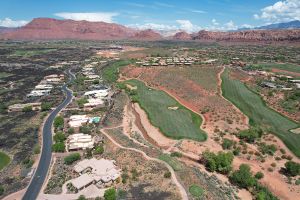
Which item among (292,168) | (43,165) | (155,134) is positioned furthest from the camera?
(155,134)

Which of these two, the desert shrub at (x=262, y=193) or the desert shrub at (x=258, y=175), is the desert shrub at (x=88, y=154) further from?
the desert shrub at (x=258, y=175)

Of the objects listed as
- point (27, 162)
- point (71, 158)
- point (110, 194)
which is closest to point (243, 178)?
point (110, 194)

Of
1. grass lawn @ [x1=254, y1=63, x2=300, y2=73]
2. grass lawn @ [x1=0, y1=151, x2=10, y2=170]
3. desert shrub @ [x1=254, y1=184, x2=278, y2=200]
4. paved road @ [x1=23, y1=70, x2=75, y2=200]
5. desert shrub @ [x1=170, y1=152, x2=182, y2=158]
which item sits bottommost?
grass lawn @ [x1=0, y1=151, x2=10, y2=170]

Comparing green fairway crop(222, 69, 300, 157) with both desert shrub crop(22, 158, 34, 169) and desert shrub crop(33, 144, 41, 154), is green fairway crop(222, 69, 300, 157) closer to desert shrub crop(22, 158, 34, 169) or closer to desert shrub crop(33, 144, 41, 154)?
desert shrub crop(33, 144, 41, 154)

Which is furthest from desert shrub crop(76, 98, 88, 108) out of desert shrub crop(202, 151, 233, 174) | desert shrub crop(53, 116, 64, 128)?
desert shrub crop(202, 151, 233, 174)

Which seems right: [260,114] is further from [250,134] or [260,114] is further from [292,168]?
[292,168]

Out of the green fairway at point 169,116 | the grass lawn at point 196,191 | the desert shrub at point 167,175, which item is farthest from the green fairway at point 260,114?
the desert shrub at point 167,175
